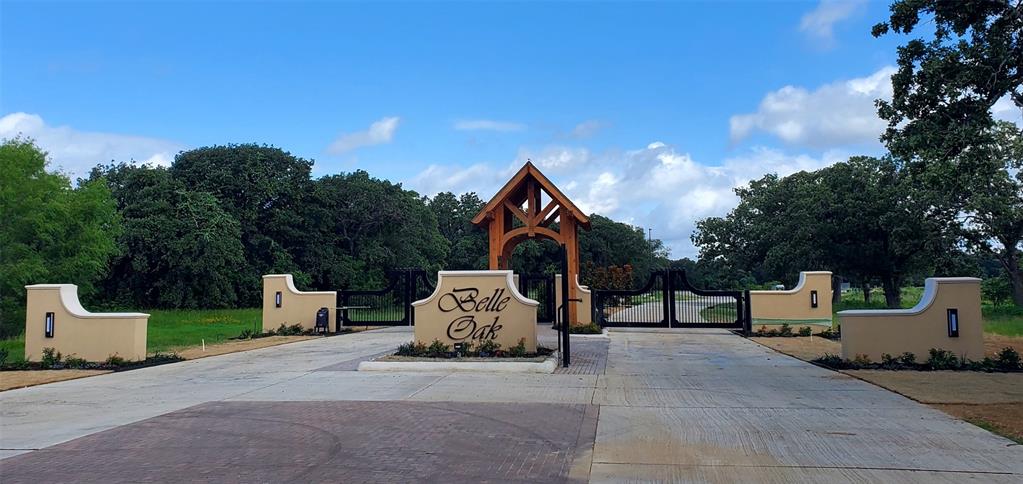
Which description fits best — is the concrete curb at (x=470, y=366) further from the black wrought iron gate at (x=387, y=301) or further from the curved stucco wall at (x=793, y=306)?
the curved stucco wall at (x=793, y=306)

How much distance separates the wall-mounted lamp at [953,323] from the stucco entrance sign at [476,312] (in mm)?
8614

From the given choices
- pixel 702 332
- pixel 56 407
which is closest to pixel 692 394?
pixel 56 407

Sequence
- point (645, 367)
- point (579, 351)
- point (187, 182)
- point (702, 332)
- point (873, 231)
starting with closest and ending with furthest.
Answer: point (645, 367) < point (579, 351) < point (702, 332) < point (873, 231) < point (187, 182)

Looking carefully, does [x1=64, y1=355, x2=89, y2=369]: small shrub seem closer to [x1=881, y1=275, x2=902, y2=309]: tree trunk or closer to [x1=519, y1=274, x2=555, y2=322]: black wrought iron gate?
[x1=519, y1=274, x2=555, y2=322]: black wrought iron gate

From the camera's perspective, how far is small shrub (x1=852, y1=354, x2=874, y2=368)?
13826 millimetres

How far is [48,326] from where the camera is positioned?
Answer: 51.1 ft

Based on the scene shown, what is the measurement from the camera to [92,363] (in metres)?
15.2

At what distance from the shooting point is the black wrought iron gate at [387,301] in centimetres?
2483

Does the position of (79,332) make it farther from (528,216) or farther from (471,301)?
(528,216)

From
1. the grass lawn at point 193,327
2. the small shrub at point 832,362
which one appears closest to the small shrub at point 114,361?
the grass lawn at point 193,327

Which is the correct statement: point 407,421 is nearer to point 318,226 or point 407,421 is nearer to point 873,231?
point 873,231

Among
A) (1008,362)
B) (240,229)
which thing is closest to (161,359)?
(1008,362)

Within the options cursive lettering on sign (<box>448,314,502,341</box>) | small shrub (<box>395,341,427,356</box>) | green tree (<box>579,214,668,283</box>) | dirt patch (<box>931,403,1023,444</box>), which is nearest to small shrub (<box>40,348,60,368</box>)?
small shrub (<box>395,341,427,356</box>)

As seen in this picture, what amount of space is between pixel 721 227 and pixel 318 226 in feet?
109
